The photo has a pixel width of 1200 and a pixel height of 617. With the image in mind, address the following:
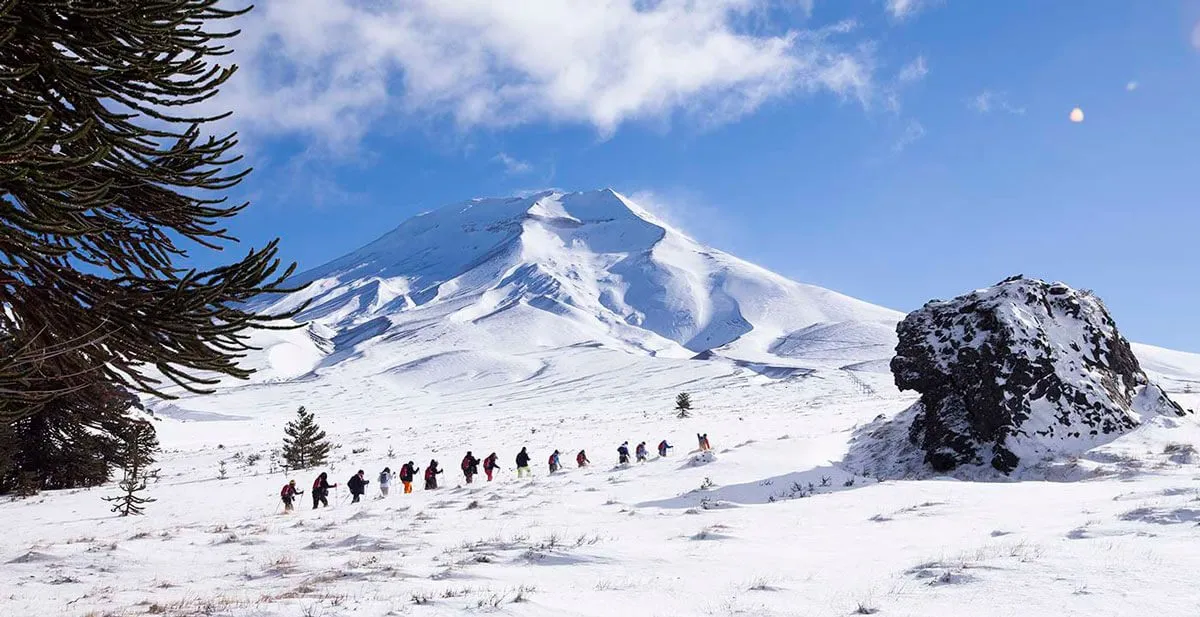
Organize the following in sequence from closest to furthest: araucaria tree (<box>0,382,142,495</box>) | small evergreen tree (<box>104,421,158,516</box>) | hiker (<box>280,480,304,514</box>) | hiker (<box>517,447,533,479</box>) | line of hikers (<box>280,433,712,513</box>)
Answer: hiker (<box>280,480,304,514</box>) < line of hikers (<box>280,433,712,513</box>) < small evergreen tree (<box>104,421,158,516</box>) < hiker (<box>517,447,533,479</box>) < araucaria tree (<box>0,382,142,495</box>)

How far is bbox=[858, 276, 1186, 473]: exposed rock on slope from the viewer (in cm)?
1457

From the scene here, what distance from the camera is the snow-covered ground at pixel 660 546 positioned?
18.8 ft

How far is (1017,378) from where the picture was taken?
15117 millimetres

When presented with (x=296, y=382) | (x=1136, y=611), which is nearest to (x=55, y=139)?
(x=1136, y=611)

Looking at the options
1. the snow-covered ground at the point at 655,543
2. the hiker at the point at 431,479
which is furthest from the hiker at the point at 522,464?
the hiker at the point at 431,479

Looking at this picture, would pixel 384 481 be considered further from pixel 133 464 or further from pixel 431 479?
pixel 133 464

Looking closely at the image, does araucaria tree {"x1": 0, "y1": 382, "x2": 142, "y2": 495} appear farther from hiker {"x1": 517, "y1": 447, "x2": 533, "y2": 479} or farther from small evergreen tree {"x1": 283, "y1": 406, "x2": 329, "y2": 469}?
hiker {"x1": 517, "y1": 447, "x2": 533, "y2": 479}

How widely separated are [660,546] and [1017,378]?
10.7m

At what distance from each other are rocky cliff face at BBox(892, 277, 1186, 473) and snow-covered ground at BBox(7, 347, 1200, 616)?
1149 mm

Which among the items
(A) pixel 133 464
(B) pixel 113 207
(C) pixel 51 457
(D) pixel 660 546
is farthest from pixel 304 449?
(B) pixel 113 207

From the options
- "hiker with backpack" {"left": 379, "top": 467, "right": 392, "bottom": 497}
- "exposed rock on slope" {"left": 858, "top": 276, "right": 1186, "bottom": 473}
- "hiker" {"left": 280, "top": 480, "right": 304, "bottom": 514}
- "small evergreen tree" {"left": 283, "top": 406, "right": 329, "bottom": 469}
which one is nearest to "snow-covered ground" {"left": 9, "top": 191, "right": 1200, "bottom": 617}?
"hiker" {"left": 280, "top": 480, "right": 304, "bottom": 514}

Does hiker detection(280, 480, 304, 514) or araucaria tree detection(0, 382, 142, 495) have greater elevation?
araucaria tree detection(0, 382, 142, 495)

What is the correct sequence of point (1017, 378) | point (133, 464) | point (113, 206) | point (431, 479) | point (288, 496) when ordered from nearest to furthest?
point (113, 206), point (1017, 378), point (288, 496), point (431, 479), point (133, 464)

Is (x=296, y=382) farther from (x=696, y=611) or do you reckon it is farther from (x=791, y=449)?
(x=696, y=611)
